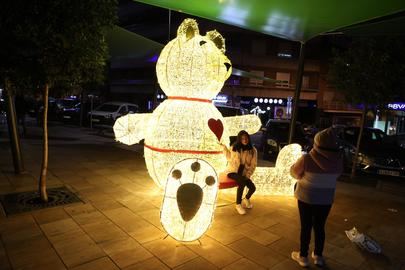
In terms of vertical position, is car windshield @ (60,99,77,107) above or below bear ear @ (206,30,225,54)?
below

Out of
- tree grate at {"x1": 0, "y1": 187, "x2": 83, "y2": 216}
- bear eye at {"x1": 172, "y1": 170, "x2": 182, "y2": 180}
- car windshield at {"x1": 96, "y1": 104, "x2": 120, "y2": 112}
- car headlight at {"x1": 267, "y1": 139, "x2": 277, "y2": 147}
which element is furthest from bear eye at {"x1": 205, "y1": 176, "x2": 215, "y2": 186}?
car windshield at {"x1": 96, "y1": 104, "x2": 120, "y2": 112}

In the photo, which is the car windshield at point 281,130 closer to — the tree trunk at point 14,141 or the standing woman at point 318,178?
the standing woman at point 318,178

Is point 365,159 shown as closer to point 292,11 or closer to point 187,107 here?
point 292,11

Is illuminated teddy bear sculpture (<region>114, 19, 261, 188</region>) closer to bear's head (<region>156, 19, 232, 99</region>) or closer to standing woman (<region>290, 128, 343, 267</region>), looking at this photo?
bear's head (<region>156, 19, 232, 99</region>)

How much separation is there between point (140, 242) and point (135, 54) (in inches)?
296

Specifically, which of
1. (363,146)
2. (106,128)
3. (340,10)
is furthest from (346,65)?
(106,128)

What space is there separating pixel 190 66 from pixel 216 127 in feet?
3.34

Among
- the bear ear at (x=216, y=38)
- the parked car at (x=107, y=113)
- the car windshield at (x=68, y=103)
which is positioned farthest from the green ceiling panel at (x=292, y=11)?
the car windshield at (x=68, y=103)

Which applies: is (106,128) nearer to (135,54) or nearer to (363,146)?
(135,54)

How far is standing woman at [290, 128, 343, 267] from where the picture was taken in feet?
10.8

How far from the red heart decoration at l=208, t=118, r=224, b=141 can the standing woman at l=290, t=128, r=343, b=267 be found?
151 centimetres

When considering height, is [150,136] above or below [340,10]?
below

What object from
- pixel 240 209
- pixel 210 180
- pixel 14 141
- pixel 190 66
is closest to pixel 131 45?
pixel 14 141

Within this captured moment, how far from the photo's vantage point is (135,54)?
9969 millimetres
